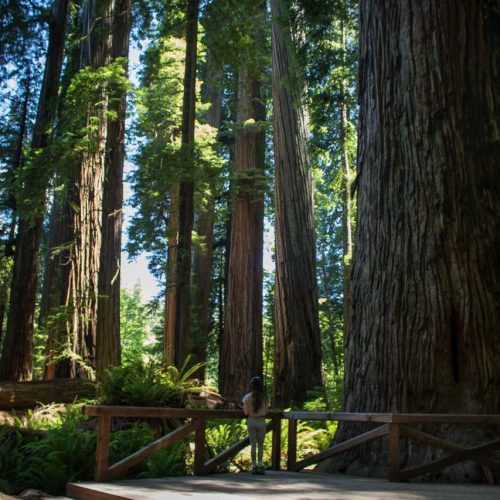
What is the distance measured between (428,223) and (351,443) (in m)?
2.38

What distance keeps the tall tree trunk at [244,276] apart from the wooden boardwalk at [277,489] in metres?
10.6

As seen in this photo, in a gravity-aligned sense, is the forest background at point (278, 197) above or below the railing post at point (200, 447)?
above

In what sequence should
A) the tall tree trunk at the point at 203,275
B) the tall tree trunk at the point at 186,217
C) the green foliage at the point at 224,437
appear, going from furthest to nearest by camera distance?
the tall tree trunk at the point at 203,275 → the tall tree trunk at the point at 186,217 → the green foliage at the point at 224,437

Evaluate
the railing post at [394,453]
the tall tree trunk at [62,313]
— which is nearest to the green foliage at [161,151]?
the tall tree trunk at [62,313]

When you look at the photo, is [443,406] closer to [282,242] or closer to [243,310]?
[282,242]

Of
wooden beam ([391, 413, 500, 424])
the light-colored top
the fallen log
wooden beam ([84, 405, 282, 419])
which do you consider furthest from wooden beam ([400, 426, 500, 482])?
the fallen log

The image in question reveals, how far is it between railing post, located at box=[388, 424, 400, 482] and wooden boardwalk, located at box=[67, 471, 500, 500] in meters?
0.12

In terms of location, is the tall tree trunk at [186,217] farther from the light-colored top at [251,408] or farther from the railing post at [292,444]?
the light-colored top at [251,408]

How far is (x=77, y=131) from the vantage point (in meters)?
12.2

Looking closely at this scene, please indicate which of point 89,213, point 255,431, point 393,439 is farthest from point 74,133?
point 393,439

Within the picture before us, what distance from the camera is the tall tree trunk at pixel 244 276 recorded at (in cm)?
1661

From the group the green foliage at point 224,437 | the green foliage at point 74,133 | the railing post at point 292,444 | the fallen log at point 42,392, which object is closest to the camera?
the railing post at point 292,444

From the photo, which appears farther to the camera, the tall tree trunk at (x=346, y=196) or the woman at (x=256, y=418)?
the tall tree trunk at (x=346, y=196)

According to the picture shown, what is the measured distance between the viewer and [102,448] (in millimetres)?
5762
